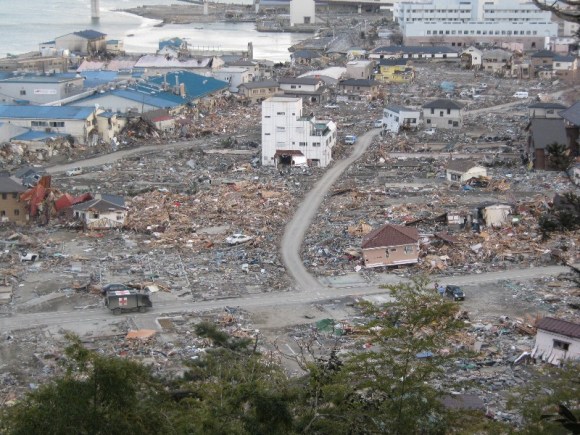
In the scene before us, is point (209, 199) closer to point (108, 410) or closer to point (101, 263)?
point (101, 263)

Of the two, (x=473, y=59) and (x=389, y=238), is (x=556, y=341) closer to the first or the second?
(x=389, y=238)

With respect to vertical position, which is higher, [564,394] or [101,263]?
[564,394]

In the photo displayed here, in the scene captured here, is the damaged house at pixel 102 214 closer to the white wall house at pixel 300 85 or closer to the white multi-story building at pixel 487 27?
the white wall house at pixel 300 85

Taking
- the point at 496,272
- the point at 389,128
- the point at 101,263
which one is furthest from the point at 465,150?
the point at 101,263

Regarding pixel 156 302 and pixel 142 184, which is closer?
pixel 156 302

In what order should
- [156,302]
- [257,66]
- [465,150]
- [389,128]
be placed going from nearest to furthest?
[156,302]
[465,150]
[389,128]
[257,66]

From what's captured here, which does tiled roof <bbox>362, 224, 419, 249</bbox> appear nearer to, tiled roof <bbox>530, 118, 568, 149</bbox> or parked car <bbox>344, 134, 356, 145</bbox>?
tiled roof <bbox>530, 118, 568, 149</bbox>
